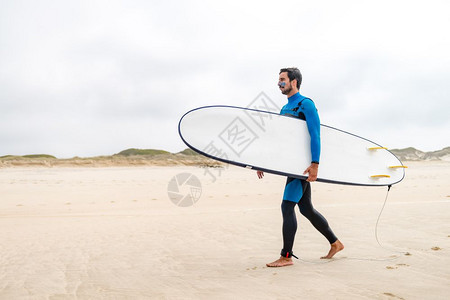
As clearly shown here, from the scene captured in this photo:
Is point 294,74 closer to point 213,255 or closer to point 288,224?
point 288,224

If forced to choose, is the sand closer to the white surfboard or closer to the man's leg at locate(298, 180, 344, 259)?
the man's leg at locate(298, 180, 344, 259)

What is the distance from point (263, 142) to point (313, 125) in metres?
0.52

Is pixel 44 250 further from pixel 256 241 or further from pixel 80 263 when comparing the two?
pixel 256 241

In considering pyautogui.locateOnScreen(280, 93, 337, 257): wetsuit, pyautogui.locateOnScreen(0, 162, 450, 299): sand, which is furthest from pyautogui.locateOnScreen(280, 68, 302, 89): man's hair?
pyautogui.locateOnScreen(0, 162, 450, 299): sand

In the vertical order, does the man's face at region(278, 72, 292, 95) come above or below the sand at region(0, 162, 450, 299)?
above

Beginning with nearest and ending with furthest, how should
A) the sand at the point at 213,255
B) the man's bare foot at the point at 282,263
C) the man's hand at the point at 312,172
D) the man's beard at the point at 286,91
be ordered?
the sand at the point at 213,255, the man's hand at the point at 312,172, the man's bare foot at the point at 282,263, the man's beard at the point at 286,91

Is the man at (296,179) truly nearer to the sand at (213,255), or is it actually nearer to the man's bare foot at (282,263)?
the man's bare foot at (282,263)

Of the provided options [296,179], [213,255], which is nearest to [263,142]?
[296,179]

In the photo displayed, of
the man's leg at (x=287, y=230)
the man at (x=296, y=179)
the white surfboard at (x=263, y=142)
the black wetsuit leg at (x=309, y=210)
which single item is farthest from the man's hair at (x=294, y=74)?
the man's leg at (x=287, y=230)

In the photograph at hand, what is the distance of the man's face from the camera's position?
3.46 meters

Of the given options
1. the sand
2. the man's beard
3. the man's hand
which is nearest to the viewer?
the sand

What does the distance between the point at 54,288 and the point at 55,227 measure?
3.41 meters

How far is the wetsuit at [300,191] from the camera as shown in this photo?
10.9 ft

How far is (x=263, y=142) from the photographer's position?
3.62 m
